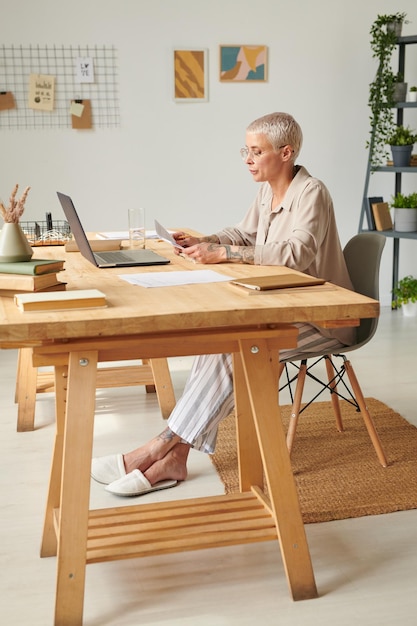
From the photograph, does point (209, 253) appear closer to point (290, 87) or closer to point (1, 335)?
point (1, 335)

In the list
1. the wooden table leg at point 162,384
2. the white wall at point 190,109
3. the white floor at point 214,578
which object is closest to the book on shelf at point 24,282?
the white floor at point 214,578

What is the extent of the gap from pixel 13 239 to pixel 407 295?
11.6 ft

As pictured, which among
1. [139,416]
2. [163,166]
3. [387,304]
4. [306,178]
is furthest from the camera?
[387,304]

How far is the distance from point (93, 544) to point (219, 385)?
638mm

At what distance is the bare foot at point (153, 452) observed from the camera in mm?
2574

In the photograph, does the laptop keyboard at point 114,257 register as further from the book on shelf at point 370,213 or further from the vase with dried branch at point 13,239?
the book on shelf at point 370,213

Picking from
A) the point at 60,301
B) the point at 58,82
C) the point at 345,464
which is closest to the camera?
the point at 60,301

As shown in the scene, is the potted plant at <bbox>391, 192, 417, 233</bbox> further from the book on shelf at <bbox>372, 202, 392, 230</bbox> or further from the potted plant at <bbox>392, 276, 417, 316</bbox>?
the potted plant at <bbox>392, 276, 417, 316</bbox>

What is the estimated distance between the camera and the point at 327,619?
1.86 m

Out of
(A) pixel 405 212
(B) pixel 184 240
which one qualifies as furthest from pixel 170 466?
(A) pixel 405 212

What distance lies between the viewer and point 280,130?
8.84 feet

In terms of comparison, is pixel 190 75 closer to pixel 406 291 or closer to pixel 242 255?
pixel 406 291

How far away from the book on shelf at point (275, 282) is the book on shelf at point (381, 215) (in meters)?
3.07

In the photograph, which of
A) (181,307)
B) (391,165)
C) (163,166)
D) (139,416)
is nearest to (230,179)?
(163,166)
